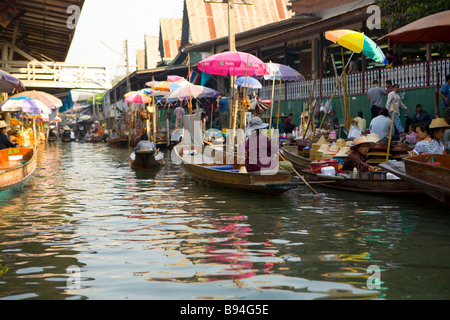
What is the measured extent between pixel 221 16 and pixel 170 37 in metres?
7.12

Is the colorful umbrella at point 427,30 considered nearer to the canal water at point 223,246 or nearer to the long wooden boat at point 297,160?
the canal water at point 223,246

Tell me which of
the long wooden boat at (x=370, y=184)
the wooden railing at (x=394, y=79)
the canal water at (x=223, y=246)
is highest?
the wooden railing at (x=394, y=79)

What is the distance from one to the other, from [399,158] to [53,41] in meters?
14.6

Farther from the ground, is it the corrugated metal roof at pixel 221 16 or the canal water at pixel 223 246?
the corrugated metal roof at pixel 221 16

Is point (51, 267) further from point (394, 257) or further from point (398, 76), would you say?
point (398, 76)

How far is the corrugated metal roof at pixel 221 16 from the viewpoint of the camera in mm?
31078

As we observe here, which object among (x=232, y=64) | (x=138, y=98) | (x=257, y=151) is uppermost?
(x=232, y=64)

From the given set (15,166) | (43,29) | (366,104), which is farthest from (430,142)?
(43,29)

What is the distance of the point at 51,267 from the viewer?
17.1 ft

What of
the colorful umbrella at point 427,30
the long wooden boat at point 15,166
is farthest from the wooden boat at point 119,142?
the colorful umbrella at point 427,30

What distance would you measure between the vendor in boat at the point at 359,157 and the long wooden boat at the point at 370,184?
1.00 ft

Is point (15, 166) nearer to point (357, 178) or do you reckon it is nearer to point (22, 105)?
point (22, 105)

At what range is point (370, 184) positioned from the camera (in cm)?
931

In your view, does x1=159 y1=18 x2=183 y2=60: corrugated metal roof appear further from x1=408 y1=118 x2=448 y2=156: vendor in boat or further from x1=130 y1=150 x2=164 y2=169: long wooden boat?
x1=408 y1=118 x2=448 y2=156: vendor in boat
